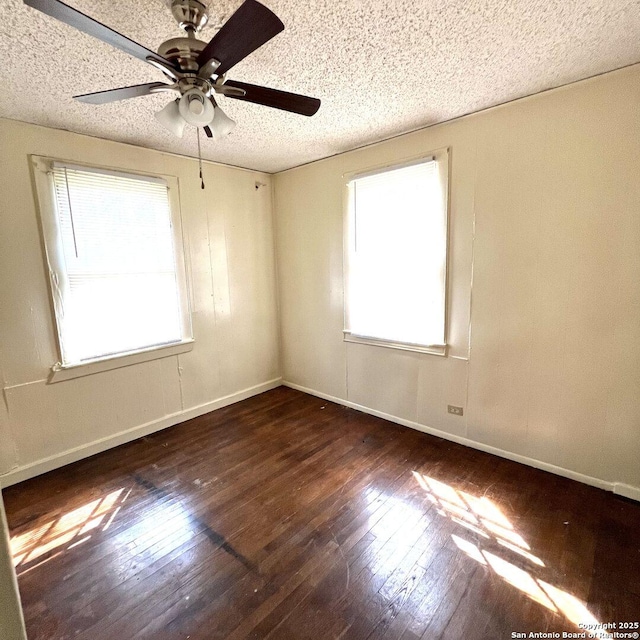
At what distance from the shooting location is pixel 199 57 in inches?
52.6

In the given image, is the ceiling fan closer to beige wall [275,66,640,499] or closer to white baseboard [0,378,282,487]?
beige wall [275,66,640,499]

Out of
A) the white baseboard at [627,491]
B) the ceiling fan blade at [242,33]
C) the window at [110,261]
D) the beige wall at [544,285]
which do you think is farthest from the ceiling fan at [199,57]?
the white baseboard at [627,491]

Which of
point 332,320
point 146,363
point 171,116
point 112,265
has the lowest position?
point 146,363

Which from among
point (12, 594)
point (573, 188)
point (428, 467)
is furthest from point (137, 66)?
point (428, 467)

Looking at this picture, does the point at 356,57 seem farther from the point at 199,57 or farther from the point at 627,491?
the point at 627,491

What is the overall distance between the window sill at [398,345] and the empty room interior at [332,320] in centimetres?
2

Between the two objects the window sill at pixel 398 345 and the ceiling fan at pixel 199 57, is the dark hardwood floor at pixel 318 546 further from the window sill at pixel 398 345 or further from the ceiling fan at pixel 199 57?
the ceiling fan at pixel 199 57

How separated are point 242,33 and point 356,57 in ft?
2.83

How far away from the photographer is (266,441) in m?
2.98

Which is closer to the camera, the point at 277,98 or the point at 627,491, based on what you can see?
the point at 277,98

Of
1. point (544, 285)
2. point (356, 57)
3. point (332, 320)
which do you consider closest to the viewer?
point (356, 57)

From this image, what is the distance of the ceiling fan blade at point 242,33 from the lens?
1085mm

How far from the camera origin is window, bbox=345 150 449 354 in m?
2.75

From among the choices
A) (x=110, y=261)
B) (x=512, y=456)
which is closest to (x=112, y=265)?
(x=110, y=261)
